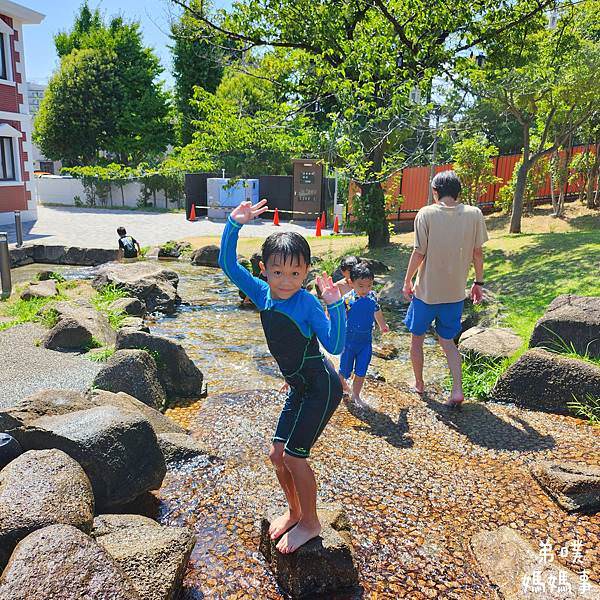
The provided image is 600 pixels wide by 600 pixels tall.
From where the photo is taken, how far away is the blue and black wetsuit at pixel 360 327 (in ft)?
16.9

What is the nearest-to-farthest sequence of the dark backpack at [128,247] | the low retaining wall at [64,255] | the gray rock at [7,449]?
the gray rock at [7,449], the dark backpack at [128,247], the low retaining wall at [64,255]

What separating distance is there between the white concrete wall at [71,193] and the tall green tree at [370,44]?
665 inches

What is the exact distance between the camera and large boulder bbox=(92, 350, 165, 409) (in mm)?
5000

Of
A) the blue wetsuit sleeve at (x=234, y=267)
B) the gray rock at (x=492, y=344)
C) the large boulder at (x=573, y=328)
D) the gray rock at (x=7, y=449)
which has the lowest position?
the gray rock at (x=492, y=344)

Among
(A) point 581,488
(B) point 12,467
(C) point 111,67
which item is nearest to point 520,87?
(A) point 581,488

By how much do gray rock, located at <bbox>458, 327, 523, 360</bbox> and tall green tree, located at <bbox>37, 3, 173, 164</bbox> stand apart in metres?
30.0

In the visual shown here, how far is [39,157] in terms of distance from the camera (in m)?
53.4

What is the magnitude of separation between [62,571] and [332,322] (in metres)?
1.52

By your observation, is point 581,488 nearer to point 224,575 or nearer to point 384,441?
point 384,441

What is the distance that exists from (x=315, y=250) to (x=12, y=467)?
1134 cm

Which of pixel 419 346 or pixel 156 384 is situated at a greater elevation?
pixel 419 346

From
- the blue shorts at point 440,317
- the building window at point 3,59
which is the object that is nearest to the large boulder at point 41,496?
the blue shorts at point 440,317

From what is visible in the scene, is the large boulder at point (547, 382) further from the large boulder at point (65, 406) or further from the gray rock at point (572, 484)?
the large boulder at point (65, 406)

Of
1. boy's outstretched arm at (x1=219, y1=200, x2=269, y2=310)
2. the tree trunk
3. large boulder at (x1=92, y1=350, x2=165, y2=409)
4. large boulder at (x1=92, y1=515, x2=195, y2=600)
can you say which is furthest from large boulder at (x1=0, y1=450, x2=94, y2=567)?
the tree trunk
